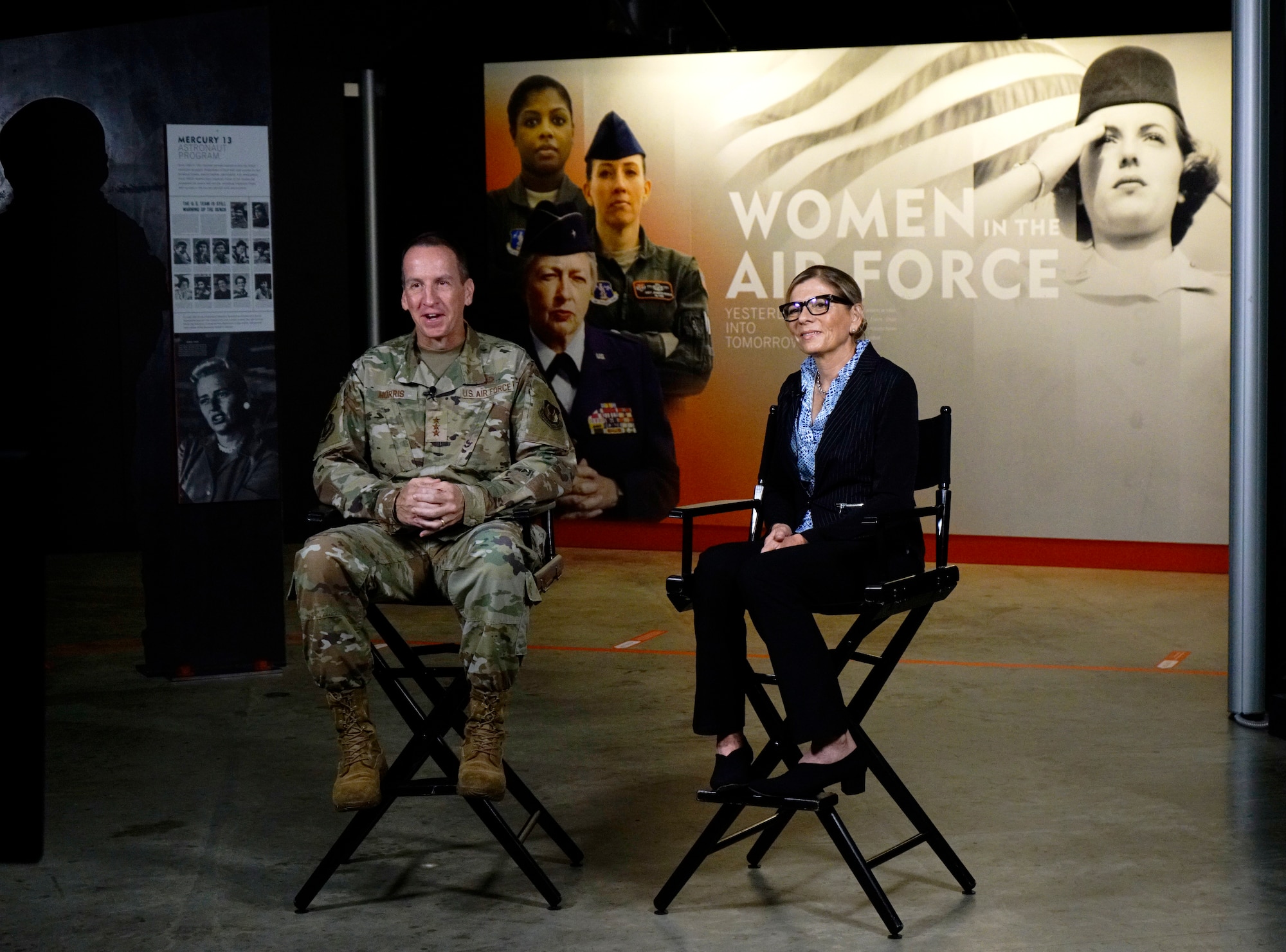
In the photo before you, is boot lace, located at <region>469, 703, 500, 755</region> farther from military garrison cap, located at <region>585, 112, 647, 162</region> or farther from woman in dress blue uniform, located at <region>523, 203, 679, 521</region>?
military garrison cap, located at <region>585, 112, 647, 162</region>

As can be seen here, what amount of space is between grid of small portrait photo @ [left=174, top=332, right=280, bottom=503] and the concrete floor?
2.39 ft

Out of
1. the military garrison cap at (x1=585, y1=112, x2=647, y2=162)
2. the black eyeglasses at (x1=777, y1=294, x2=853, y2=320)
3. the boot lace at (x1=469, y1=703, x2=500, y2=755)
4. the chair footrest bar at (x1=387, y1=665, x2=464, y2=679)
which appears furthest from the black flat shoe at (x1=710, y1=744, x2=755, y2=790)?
the military garrison cap at (x1=585, y1=112, x2=647, y2=162)

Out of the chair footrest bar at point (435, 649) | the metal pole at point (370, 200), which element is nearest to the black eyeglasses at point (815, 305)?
the chair footrest bar at point (435, 649)

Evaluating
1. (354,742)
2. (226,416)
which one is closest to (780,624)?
(354,742)

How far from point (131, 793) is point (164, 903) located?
925mm

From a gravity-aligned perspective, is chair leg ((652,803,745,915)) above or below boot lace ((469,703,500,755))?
below

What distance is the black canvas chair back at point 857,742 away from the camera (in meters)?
3.34

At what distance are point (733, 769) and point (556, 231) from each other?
573 cm

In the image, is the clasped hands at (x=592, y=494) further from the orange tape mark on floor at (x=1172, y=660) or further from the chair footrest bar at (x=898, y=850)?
the chair footrest bar at (x=898, y=850)

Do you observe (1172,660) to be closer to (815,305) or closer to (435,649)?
(815,305)

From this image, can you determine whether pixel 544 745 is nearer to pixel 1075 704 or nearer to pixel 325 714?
pixel 325 714

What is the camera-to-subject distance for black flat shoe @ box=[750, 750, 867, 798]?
3338 mm

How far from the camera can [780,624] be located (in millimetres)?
3355

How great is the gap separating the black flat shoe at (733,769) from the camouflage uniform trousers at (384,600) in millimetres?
503
